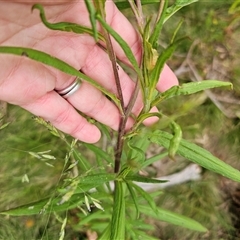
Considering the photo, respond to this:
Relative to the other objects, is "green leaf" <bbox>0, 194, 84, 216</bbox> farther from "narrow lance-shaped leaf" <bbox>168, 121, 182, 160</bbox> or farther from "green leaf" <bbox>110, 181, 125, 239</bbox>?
"narrow lance-shaped leaf" <bbox>168, 121, 182, 160</bbox>

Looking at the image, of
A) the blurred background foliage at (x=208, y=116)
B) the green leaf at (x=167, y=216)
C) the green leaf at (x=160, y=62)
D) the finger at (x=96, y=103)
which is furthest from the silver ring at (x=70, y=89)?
the blurred background foliage at (x=208, y=116)

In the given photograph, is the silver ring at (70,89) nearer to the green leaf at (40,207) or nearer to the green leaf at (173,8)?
the green leaf at (40,207)

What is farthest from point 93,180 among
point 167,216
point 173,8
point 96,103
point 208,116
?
point 208,116

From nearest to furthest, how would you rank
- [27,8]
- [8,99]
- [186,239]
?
[27,8] → [8,99] → [186,239]

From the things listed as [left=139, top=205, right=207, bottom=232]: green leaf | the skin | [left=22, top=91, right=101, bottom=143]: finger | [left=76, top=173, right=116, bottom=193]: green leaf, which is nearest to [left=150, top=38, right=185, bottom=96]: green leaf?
the skin

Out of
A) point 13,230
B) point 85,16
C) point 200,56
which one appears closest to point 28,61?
point 85,16

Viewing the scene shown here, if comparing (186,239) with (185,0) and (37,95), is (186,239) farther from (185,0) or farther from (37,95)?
(185,0)
